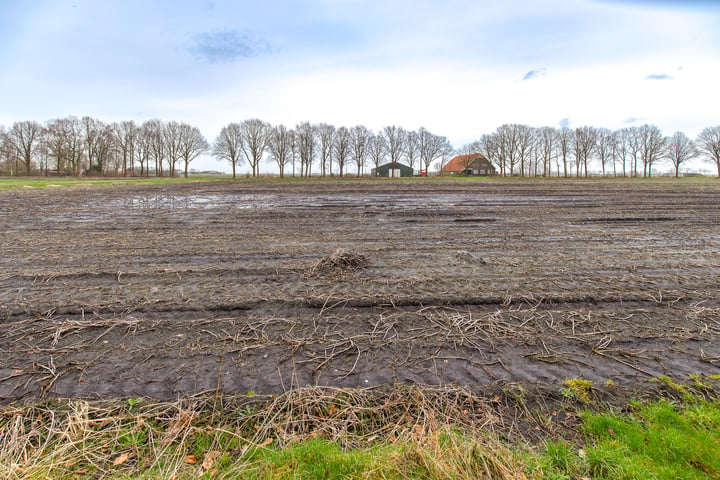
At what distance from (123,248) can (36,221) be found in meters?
6.54

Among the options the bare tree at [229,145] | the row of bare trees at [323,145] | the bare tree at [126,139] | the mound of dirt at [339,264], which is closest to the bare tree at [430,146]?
the row of bare trees at [323,145]

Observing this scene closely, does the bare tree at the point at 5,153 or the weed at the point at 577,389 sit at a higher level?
the bare tree at the point at 5,153

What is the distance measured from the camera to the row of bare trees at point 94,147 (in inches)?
2292

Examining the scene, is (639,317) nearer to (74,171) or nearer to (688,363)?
(688,363)

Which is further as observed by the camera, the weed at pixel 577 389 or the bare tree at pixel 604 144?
the bare tree at pixel 604 144

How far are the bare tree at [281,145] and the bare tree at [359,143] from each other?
1258cm

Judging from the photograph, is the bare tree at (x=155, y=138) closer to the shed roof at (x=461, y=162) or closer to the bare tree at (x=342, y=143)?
the bare tree at (x=342, y=143)

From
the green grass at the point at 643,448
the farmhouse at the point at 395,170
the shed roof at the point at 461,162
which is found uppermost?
the shed roof at the point at 461,162

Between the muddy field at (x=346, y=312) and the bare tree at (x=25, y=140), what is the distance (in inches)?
2886

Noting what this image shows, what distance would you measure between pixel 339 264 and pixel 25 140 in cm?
8174

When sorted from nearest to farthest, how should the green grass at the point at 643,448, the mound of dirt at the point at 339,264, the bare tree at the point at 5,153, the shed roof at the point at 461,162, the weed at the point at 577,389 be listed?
the green grass at the point at 643,448 → the weed at the point at 577,389 → the mound of dirt at the point at 339,264 → the bare tree at the point at 5,153 → the shed roof at the point at 461,162

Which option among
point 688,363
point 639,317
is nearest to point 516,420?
point 688,363

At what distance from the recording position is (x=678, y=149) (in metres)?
67.0

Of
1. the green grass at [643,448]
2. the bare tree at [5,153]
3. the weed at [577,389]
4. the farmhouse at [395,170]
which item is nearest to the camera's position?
the green grass at [643,448]
